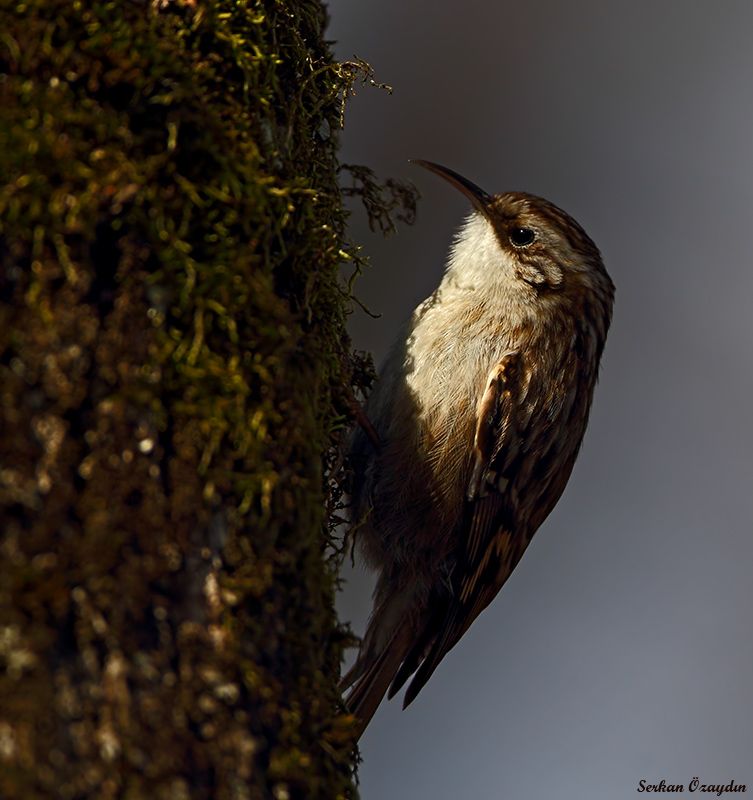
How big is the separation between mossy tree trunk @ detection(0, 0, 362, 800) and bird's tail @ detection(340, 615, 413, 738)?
1.12m

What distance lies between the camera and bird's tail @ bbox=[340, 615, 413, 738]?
8.14 feet

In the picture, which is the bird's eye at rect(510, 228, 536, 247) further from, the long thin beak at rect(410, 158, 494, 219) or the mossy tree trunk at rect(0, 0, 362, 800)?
the mossy tree trunk at rect(0, 0, 362, 800)

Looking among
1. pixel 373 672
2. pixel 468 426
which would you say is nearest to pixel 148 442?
pixel 468 426

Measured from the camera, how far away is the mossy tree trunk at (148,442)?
1083 millimetres

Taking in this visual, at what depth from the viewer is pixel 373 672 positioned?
2.54 m

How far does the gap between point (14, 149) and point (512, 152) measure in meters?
4.06

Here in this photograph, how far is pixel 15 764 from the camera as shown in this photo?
1.02 m

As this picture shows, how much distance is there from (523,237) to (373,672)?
1223 mm

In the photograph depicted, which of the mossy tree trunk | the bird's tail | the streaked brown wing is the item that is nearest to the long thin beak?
the streaked brown wing

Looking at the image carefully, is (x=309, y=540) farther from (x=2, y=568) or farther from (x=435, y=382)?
(x=435, y=382)

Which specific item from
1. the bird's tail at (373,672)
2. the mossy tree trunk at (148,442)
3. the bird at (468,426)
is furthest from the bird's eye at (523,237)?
the mossy tree trunk at (148,442)

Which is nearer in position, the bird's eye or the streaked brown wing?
the streaked brown wing

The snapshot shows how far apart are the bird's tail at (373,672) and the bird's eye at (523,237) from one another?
1.07 meters

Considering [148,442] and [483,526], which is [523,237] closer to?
[483,526]
